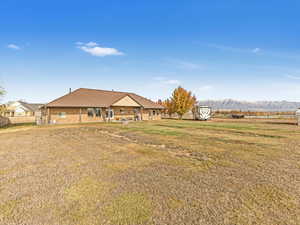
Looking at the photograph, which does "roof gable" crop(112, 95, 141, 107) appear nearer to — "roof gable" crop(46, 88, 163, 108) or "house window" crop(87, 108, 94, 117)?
"roof gable" crop(46, 88, 163, 108)

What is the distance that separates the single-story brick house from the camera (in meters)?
23.3

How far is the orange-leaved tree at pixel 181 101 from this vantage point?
123 ft

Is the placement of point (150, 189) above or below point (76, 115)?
below

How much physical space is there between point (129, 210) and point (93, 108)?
990 inches

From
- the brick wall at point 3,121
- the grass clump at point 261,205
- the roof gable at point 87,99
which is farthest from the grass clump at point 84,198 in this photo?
the brick wall at point 3,121

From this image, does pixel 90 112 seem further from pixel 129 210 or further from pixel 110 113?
pixel 129 210

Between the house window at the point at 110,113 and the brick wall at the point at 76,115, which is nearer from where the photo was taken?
the brick wall at the point at 76,115

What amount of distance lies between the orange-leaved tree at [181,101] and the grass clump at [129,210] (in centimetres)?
3467

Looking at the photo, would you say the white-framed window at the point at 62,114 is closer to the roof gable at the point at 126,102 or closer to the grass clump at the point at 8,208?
the roof gable at the point at 126,102

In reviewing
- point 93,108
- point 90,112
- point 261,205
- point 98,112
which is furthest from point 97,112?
point 261,205

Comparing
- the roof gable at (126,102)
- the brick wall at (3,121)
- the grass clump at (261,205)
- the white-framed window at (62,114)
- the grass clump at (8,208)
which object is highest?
the roof gable at (126,102)

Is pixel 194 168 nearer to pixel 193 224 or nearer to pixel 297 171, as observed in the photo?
pixel 193 224

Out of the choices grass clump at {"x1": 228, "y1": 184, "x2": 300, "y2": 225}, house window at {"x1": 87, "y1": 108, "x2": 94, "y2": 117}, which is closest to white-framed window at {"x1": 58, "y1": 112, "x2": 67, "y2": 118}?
house window at {"x1": 87, "y1": 108, "x2": 94, "y2": 117}

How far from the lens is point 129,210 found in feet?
11.0
